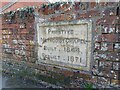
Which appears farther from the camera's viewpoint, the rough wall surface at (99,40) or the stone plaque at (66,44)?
the stone plaque at (66,44)

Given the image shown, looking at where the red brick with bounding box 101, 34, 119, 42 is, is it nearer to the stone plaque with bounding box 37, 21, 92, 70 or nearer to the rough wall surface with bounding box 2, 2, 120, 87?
the rough wall surface with bounding box 2, 2, 120, 87

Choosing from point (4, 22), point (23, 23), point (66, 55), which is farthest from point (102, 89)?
point (4, 22)

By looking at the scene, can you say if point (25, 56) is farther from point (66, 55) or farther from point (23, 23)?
point (66, 55)

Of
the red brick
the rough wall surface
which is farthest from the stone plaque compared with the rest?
the red brick

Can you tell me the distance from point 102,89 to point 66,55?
3.11 ft

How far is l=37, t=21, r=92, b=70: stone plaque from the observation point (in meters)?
3.65

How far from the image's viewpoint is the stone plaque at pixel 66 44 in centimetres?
365

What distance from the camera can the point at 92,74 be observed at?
141 inches

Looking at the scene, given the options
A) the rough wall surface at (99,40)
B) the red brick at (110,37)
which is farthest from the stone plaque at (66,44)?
the red brick at (110,37)

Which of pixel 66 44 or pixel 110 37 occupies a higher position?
pixel 110 37

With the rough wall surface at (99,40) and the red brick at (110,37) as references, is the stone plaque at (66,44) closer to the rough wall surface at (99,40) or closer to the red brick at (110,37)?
the rough wall surface at (99,40)

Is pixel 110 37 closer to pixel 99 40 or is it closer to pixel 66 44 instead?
pixel 99 40

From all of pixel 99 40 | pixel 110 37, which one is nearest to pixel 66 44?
pixel 99 40

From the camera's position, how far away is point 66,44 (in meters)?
4.04
